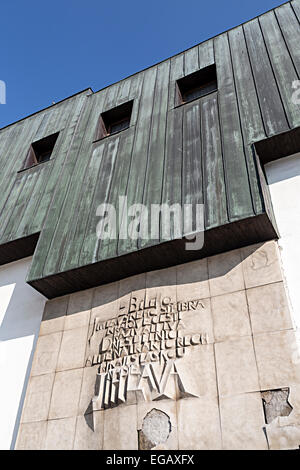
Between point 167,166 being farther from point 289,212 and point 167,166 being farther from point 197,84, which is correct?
point 197,84

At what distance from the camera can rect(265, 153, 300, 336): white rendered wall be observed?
6.04 meters

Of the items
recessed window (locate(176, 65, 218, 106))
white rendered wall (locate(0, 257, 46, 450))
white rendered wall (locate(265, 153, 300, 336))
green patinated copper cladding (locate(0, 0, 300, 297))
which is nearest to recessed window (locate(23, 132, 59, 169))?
green patinated copper cladding (locate(0, 0, 300, 297))

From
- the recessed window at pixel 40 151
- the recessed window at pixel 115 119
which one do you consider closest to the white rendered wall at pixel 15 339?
the recessed window at pixel 40 151

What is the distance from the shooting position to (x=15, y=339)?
27.6 feet

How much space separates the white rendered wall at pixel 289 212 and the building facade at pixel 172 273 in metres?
0.03

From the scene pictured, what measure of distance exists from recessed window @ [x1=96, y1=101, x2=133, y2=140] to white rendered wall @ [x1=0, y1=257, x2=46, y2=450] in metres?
4.95

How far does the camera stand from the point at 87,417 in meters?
6.24

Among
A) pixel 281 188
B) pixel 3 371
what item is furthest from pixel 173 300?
pixel 3 371

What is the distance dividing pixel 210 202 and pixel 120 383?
3677mm

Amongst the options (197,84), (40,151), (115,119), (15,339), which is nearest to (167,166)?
(197,84)

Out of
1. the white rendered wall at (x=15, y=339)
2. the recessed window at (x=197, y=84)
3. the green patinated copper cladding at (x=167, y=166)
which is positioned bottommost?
the white rendered wall at (x=15, y=339)

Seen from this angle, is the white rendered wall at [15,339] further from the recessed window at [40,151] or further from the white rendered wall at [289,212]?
the white rendered wall at [289,212]

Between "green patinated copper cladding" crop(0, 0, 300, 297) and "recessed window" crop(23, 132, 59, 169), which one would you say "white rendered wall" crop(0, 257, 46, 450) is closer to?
"green patinated copper cladding" crop(0, 0, 300, 297)

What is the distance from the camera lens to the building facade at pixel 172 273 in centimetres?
554
